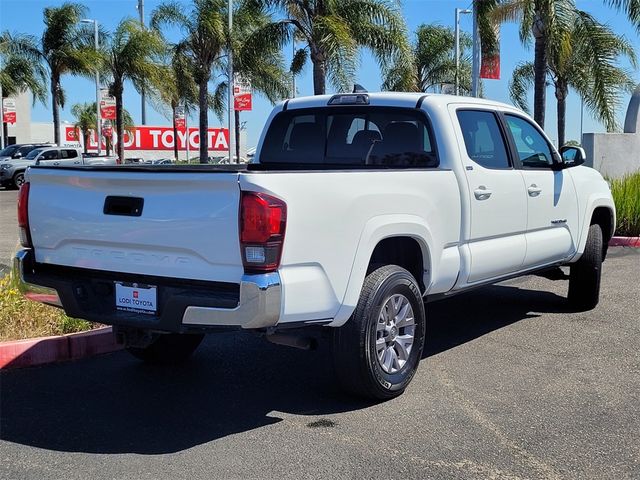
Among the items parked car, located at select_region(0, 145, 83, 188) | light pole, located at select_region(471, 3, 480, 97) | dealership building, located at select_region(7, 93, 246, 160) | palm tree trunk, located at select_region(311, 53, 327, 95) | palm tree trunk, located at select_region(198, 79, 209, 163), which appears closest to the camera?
light pole, located at select_region(471, 3, 480, 97)

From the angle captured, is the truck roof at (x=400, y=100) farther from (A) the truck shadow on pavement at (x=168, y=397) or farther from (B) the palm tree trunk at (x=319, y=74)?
(B) the palm tree trunk at (x=319, y=74)

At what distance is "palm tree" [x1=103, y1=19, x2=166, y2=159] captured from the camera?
3494 centimetres

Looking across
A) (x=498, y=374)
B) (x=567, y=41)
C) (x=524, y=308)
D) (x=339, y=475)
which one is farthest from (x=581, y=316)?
(x=567, y=41)

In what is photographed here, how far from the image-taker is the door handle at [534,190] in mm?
6697

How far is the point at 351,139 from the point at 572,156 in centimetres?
240

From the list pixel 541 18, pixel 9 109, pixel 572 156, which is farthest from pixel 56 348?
pixel 9 109

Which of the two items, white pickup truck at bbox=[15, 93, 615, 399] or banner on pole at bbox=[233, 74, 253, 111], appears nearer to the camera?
white pickup truck at bbox=[15, 93, 615, 399]

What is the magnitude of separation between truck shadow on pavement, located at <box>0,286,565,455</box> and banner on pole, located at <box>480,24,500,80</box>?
669 inches

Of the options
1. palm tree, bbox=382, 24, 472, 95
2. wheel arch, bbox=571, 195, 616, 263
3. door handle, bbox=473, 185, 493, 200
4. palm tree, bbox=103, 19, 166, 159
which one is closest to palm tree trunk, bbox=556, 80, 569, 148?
palm tree, bbox=382, 24, 472, 95

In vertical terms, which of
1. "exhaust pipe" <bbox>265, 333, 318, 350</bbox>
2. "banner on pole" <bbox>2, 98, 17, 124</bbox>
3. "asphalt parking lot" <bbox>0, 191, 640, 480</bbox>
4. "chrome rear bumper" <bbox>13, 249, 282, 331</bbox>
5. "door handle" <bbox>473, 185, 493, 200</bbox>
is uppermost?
"banner on pole" <bbox>2, 98, 17, 124</bbox>

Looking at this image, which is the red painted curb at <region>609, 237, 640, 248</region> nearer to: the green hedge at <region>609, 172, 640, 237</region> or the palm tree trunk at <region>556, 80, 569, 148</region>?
the green hedge at <region>609, 172, 640, 237</region>

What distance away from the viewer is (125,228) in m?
4.62

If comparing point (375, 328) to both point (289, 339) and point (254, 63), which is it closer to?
point (289, 339)

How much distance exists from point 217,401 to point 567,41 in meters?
16.6
